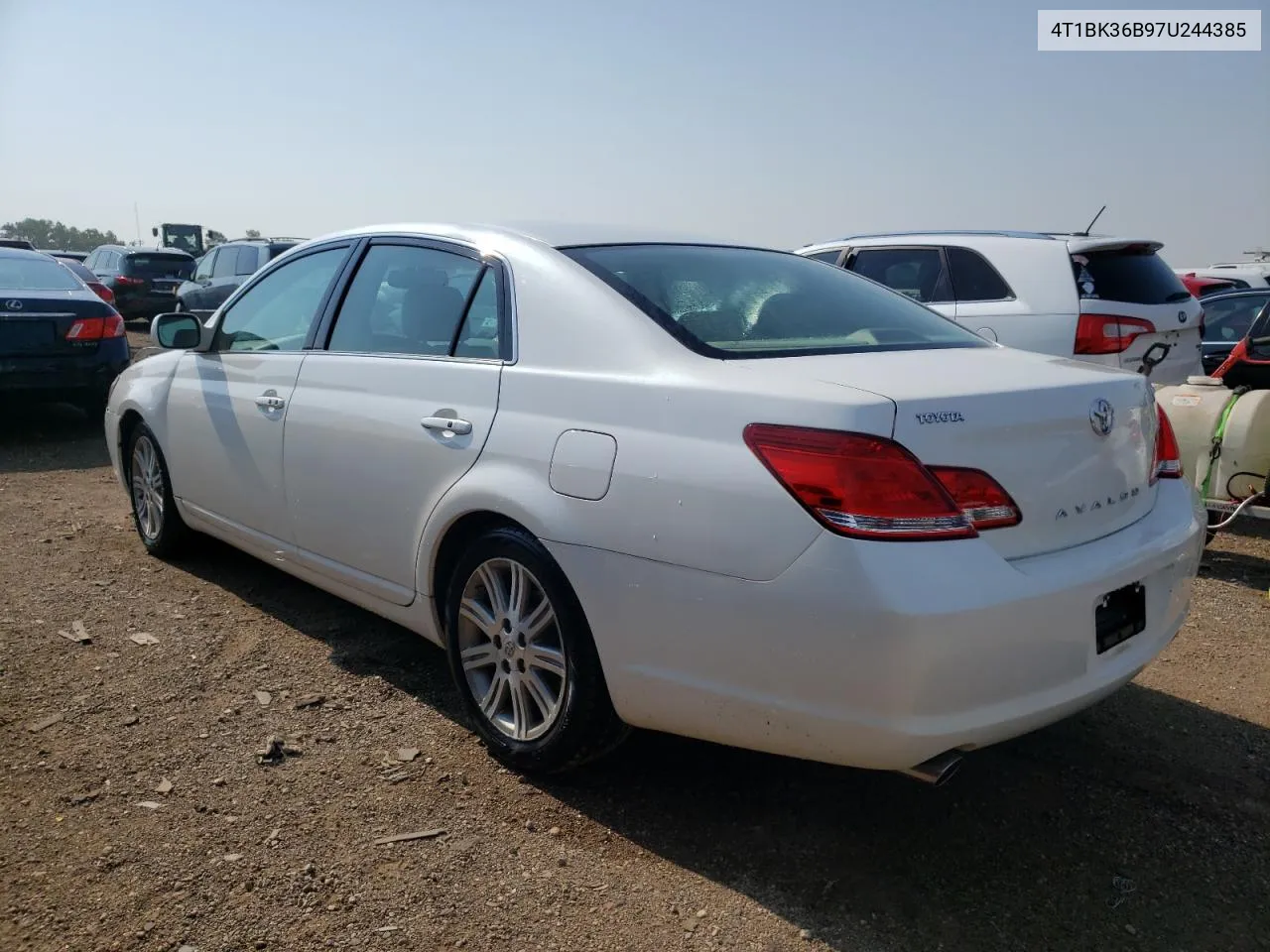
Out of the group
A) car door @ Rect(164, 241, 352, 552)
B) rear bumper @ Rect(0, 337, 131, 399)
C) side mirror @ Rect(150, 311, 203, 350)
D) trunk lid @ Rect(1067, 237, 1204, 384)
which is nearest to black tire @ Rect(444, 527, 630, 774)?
car door @ Rect(164, 241, 352, 552)

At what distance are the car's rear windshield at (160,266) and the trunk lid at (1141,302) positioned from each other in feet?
56.0

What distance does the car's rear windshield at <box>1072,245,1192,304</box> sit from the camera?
6223 millimetres

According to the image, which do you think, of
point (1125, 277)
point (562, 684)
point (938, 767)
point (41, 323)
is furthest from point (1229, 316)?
point (41, 323)

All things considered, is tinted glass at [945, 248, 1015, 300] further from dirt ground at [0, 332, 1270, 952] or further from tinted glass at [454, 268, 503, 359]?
tinted glass at [454, 268, 503, 359]

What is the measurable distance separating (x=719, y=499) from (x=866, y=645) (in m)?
0.46

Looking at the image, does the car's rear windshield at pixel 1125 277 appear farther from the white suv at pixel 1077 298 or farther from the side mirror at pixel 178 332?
the side mirror at pixel 178 332

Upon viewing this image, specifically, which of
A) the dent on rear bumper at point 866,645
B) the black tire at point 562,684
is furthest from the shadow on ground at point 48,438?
the dent on rear bumper at point 866,645

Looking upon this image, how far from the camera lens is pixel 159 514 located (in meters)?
5.07

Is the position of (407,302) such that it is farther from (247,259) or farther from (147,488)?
(247,259)

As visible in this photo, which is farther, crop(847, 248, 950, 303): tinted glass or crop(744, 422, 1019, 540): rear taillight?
crop(847, 248, 950, 303): tinted glass

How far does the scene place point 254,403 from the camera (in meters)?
4.09

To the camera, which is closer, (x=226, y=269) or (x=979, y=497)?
(x=979, y=497)

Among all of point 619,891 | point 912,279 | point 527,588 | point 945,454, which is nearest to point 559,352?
point 527,588

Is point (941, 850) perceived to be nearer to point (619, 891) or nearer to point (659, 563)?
point (619, 891)
